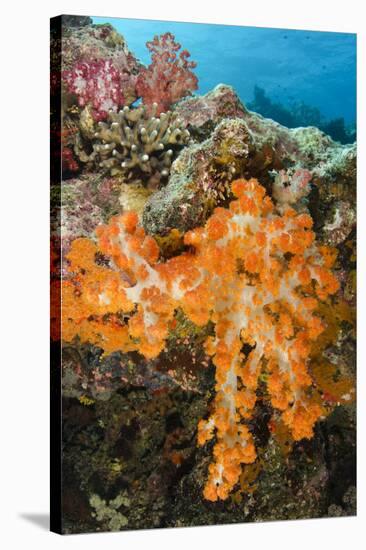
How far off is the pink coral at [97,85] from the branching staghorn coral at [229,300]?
0.72 meters

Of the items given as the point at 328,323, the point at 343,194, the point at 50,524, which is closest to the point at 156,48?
the point at 343,194

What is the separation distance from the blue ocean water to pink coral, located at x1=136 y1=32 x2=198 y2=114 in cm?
5

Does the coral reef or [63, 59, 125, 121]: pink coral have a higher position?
[63, 59, 125, 121]: pink coral

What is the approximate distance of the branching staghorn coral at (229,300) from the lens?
769 centimetres

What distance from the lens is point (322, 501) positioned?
333 inches

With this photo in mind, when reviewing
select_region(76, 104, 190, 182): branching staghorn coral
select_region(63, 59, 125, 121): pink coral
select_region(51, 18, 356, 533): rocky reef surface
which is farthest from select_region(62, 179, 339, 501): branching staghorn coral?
select_region(63, 59, 125, 121): pink coral

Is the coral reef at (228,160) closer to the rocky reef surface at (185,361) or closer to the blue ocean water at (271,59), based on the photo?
the rocky reef surface at (185,361)

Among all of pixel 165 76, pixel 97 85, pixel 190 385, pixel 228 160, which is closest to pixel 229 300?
pixel 190 385

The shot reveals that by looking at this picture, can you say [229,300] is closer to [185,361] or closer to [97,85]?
[185,361]

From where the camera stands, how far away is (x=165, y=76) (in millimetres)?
7941

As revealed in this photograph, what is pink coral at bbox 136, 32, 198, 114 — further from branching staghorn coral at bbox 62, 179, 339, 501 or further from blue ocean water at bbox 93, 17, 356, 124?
branching staghorn coral at bbox 62, 179, 339, 501

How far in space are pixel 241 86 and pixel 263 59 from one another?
11.8 inches

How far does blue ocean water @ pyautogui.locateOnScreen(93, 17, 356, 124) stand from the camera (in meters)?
8.04

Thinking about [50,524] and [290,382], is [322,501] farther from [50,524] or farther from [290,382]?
[50,524]
